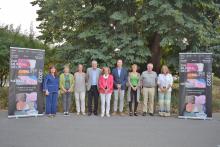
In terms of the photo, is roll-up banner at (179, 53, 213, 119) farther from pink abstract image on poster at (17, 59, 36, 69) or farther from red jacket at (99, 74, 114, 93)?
pink abstract image on poster at (17, 59, 36, 69)

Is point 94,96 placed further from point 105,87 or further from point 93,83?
point 105,87

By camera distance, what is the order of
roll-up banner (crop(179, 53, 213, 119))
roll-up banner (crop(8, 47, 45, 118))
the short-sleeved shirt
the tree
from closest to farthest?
1. roll-up banner (crop(8, 47, 45, 118))
2. roll-up banner (crop(179, 53, 213, 119))
3. the short-sleeved shirt
4. the tree

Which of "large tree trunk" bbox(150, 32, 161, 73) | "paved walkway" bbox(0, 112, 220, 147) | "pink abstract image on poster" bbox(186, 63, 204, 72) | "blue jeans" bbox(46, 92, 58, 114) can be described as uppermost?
"large tree trunk" bbox(150, 32, 161, 73)

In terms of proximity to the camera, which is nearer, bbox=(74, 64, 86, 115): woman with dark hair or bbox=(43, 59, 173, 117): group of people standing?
bbox=(43, 59, 173, 117): group of people standing

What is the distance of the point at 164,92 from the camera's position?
12469 millimetres

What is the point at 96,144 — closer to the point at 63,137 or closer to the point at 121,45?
the point at 63,137

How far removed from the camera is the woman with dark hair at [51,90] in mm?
12258

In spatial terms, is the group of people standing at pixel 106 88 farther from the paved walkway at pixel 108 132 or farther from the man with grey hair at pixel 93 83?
the paved walkway at pixel 108 132

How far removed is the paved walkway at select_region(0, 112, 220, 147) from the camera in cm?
818

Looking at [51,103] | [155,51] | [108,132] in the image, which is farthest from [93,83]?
[155,51]

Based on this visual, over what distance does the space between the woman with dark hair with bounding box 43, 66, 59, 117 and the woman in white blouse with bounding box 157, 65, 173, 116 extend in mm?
3410

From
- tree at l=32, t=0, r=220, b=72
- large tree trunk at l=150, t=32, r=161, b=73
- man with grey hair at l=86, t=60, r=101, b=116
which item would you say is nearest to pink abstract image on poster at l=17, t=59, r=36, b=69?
man with grey hair at l=86, t=60, r=101, b=116

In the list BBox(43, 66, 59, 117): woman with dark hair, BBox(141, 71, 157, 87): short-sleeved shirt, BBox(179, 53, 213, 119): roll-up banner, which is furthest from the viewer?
BBox(141, 71, 157, 87): short-sleeved shirt

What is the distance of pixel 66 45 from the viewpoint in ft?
50.8
